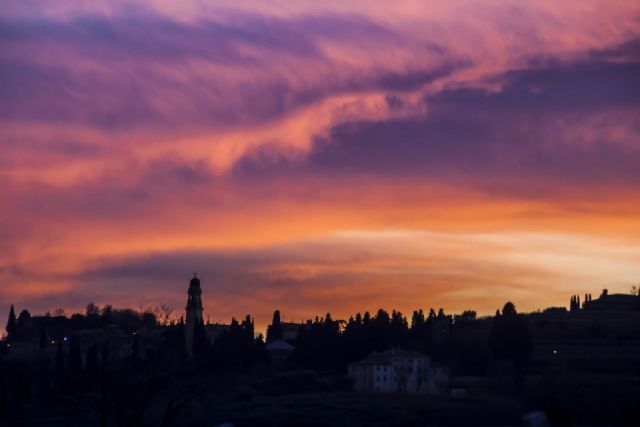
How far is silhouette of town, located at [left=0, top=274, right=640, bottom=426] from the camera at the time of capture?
6881 cm

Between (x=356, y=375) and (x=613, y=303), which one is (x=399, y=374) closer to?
(x=356, y=375)

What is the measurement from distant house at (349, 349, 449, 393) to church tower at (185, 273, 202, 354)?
32.6m

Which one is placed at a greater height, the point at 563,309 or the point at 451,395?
the point at 563,309

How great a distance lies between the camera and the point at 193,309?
129 meters

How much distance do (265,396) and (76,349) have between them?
25.9 metres

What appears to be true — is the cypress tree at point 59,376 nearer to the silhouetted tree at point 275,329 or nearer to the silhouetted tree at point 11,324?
the silhouetted tree at point 275,329

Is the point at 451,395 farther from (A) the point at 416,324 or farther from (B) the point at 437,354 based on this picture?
(A) the point at 416,324

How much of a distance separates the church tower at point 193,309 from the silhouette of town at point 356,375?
0.15 meters

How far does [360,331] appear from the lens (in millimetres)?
102125

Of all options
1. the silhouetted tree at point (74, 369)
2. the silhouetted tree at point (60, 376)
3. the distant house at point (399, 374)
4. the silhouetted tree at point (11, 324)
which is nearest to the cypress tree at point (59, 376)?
the silhouetted tree at point (60, 376)

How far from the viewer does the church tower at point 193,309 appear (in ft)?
408

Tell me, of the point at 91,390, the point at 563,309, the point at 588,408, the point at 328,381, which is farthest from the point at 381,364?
the point at 563,309

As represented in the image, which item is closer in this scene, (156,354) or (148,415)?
(148,415)

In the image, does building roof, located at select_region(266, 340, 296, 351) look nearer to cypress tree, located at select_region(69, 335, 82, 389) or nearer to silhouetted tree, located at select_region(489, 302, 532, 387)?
cypress tree, located at select_region(69, 335, 82, 389)
